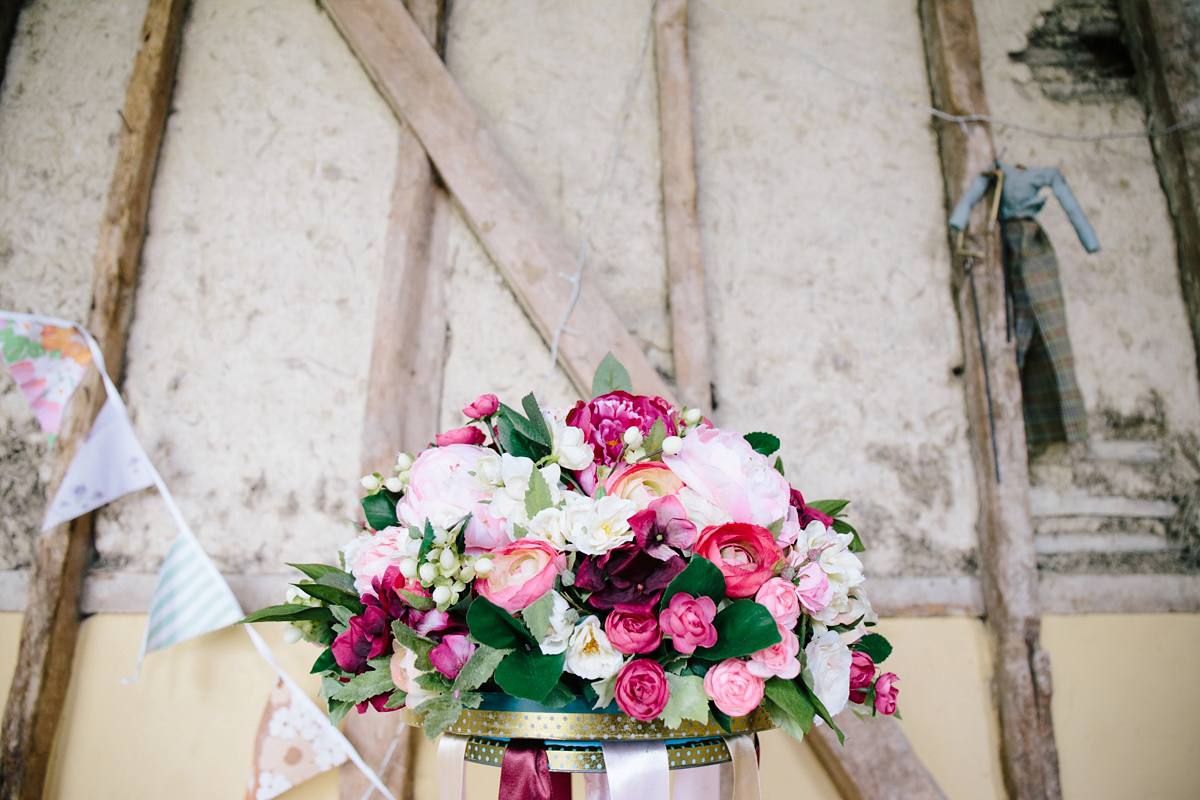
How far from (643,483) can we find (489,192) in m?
1.26

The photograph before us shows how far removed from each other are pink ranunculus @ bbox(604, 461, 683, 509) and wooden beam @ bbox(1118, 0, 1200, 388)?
202cm

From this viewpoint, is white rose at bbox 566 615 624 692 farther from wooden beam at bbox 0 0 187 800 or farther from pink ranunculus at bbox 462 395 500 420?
wooden beam at bbox 0 0 187 800

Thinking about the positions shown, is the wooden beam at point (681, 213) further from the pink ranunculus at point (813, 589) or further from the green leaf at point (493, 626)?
the green leaf at point (493, 626)

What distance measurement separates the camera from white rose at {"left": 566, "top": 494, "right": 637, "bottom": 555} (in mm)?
724

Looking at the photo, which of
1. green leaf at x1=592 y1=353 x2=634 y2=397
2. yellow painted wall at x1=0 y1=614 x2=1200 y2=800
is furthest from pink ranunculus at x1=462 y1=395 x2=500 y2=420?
yellow painted wall at x1=0 y1=614 x2=1200 y2=800

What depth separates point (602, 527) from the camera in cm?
73

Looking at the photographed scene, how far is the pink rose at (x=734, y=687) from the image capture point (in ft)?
2.30

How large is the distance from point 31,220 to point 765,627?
217 centimetres

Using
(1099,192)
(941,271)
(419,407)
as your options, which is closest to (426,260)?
(419,407)

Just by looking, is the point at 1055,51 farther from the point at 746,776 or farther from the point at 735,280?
the point at 746,776

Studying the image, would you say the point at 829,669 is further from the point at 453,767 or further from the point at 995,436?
the point at 995,436

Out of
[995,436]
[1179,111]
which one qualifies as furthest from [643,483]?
[1179,111]

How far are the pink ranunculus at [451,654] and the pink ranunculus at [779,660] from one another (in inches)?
11.7

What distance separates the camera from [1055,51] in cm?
215
